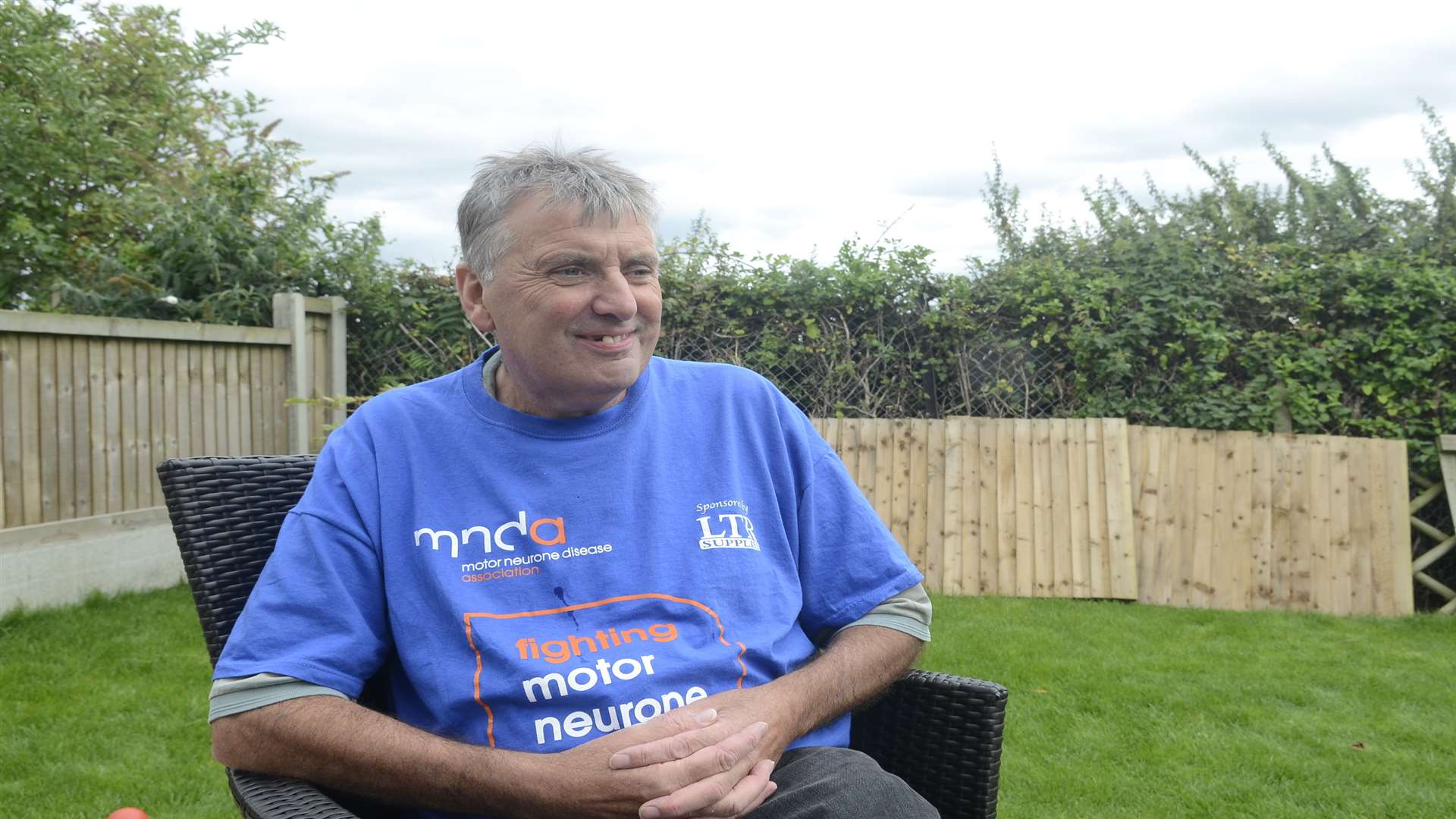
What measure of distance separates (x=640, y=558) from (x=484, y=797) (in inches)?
17.1

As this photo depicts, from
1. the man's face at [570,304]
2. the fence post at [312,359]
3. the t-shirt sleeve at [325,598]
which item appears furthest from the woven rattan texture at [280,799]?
the fence post at [312,359]

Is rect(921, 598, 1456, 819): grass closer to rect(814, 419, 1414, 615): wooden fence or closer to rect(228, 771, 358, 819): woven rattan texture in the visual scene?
rect(814, 419, 1414, 615): wooden fence

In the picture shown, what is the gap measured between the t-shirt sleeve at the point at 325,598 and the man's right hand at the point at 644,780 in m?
0.34

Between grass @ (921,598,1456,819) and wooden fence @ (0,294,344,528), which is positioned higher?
wooden fence @ (0,294,344,528)

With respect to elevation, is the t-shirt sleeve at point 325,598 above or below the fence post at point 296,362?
below

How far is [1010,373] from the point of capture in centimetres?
703

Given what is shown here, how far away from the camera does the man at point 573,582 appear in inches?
61.5

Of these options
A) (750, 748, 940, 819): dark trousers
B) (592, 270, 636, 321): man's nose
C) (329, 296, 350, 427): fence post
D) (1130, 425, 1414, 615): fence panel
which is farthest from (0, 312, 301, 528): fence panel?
(1130, 425, 1414, 615): fence panel

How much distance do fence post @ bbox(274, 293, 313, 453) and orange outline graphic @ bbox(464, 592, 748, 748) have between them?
555 centimetres

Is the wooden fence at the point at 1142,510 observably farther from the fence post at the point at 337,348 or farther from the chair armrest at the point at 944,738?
the chair armrest at the point at 944,738

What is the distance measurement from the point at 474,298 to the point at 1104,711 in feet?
11.0

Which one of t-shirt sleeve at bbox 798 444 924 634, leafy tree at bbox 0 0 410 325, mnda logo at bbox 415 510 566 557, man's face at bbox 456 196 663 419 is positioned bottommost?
t-shirt sleeve at bbox 798 444 924 634

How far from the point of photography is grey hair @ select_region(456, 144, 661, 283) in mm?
1838

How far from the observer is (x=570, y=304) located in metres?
1.84
